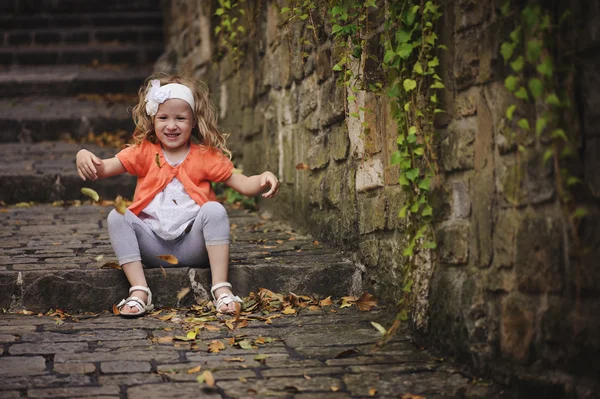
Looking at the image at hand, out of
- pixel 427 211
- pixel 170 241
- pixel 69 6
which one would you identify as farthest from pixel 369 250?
pixel 69 6

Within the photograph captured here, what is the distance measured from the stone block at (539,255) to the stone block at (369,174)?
3.93ft

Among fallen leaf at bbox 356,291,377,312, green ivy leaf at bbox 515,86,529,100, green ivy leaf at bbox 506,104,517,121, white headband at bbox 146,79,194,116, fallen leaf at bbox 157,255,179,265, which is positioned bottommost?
fallen leaf at bbox 356,291,377,312

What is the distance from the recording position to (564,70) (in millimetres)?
2211

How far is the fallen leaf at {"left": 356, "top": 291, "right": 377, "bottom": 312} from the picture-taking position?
11.8 ft

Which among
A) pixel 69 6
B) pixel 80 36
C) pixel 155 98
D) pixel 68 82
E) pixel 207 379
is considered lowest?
pixel 207 379

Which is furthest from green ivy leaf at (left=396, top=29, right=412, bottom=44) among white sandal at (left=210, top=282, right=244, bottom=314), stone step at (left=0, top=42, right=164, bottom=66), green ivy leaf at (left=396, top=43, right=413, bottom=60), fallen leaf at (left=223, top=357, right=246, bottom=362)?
stone step at (left=0, top=42, right=164, bottom=66)

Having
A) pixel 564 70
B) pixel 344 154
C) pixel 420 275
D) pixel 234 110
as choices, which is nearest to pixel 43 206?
pixel 234 110

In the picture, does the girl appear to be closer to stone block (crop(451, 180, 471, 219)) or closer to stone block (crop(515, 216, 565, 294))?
stone block (crop(451, 180, 471, 219))

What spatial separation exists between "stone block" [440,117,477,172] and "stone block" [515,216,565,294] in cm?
39

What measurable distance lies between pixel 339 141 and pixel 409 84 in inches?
46.9

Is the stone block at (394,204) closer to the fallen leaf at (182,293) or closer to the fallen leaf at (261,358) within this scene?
the fallen leaf at (261,358)

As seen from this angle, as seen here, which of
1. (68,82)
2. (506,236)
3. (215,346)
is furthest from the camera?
(68,82)

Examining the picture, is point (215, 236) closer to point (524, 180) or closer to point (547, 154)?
point (524, 180)

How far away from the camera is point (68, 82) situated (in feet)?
28.1
